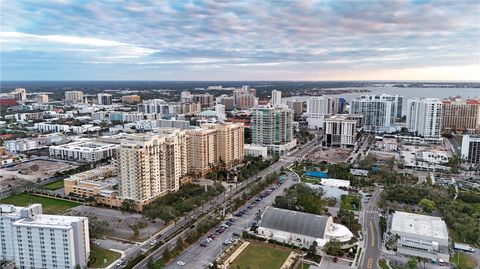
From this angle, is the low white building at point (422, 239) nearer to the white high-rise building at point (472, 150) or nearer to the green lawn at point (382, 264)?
the green lawn at point (382, 264)

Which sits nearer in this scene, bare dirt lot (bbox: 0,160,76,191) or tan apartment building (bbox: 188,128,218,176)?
bare dirt lot (bbox: 0,160,76,191)

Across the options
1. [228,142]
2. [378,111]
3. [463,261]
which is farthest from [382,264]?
[378,111]

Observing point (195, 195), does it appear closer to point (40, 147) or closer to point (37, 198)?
point (37, 198)

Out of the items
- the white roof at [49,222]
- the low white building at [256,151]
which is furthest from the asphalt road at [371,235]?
the low white building at [256,151]

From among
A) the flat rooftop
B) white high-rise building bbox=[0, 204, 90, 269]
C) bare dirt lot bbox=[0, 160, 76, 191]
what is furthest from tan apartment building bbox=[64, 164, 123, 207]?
Answer: the flat rooftop

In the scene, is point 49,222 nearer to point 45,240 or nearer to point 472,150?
point 45,240

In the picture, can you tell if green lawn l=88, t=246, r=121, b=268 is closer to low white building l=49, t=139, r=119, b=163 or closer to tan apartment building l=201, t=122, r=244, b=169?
tan apartment building l=201, t=122, r=244, b=169
